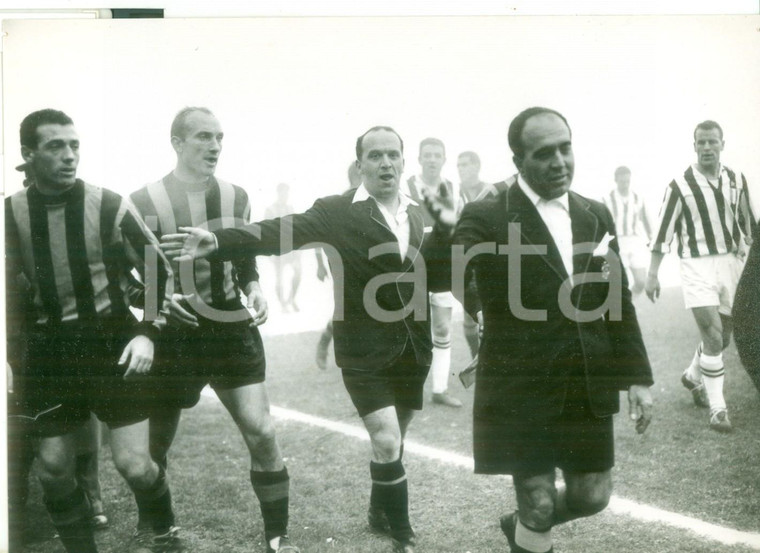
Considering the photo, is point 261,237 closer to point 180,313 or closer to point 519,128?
point 180,313

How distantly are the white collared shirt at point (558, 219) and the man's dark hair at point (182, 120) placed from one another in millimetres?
1260

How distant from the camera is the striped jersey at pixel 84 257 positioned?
272 cm

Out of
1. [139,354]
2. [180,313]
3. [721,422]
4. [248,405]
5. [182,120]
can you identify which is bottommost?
[721,422]

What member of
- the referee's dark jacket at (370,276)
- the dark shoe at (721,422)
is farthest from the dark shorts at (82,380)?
the dark shoe at (721,422)

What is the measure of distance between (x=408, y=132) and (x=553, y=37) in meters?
0.66

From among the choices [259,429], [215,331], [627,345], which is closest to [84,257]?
[215,331]

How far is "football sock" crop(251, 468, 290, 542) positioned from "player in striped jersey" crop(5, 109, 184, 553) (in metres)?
0.36

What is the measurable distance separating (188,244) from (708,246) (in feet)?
6.96

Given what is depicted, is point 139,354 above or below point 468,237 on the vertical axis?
below

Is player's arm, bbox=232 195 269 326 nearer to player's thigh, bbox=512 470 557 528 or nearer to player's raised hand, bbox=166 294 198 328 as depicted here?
player's raised hand, bbox=166 294 198 328

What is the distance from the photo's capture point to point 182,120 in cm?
297

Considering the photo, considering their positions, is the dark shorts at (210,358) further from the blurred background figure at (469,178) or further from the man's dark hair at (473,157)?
the man's dark hair at (473,157)

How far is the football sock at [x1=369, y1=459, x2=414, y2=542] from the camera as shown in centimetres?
276

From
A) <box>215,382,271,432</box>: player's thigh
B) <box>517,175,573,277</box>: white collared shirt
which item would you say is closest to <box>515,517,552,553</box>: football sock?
<box>517,175,573,277</box>: white collared shirt
